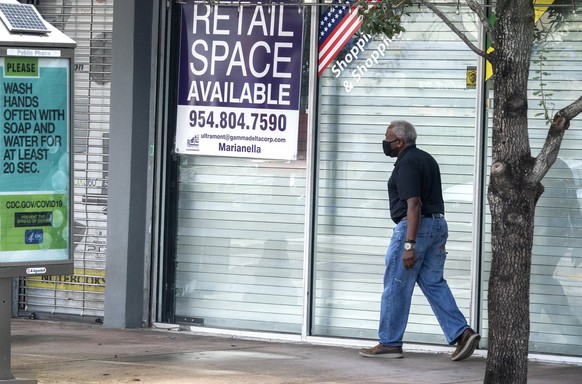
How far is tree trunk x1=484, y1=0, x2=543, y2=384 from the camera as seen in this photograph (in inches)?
285

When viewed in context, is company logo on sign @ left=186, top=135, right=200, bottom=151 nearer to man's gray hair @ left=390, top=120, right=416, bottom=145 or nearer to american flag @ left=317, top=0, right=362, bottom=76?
american flag @ left=317, top=0, right=362, bottom=76

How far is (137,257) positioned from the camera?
11352 millimetres

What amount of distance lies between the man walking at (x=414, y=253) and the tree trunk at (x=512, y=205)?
7.11 feet

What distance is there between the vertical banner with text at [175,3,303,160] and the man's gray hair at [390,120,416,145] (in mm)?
1281

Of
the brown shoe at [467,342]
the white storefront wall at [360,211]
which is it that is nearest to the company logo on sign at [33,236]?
the white storefront wall at [360,211]

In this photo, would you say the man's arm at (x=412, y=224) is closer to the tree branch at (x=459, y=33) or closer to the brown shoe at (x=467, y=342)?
the brown shoe at (x=467, y=342)

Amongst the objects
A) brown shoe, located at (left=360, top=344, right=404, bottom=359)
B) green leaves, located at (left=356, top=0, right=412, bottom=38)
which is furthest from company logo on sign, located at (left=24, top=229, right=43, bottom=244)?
brown shoe, located at (left=360, top=344, right=404, bottom=359)

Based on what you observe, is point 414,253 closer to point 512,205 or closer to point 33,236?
point 512,205

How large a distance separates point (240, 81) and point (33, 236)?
3.60 meters

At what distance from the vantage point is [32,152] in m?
7.84

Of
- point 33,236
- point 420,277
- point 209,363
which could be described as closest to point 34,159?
point 33,236

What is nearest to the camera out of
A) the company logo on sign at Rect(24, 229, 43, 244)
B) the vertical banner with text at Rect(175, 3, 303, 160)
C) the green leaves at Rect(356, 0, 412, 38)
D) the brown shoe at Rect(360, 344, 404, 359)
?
the green leaves at Rect(356, 0, 412, 38)

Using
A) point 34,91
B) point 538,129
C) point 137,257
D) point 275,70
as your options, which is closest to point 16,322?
point 137,257

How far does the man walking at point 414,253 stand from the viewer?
31.1 ft
